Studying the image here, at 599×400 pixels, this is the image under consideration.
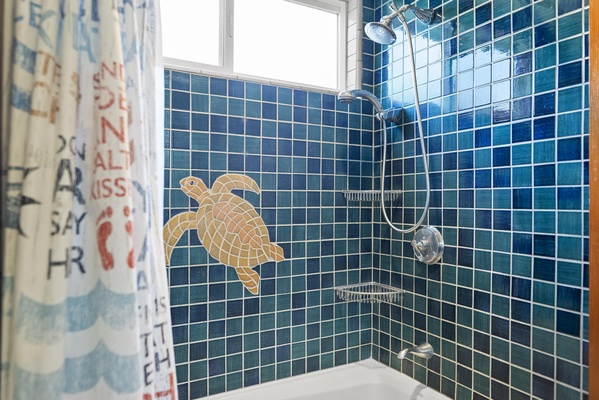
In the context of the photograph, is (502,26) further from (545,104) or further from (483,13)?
(545,104)

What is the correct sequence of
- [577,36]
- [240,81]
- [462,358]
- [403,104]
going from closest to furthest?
[577,36] → [462,358] → [240,81] → [403,104]

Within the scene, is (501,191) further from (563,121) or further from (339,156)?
(339,156)

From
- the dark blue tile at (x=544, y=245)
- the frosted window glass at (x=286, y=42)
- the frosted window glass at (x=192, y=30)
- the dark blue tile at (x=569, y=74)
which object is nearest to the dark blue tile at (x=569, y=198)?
the dark blue tile at (x=544, y=245)

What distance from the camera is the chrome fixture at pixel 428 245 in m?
1.74

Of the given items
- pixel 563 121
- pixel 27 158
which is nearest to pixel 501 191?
pixel 563 121

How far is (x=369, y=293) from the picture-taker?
1898 mm

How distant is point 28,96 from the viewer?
700mm

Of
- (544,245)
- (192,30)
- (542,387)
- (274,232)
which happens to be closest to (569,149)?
(544,245)

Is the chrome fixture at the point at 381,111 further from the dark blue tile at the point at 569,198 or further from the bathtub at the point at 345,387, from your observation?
the bathtub at the point at 345,387

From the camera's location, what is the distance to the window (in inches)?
70.9

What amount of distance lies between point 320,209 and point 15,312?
143 centimetres

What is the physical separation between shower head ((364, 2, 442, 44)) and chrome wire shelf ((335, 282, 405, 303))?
113 cm

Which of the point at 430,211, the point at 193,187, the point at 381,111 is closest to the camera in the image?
the point at 193,187

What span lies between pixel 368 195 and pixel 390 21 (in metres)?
0.80
